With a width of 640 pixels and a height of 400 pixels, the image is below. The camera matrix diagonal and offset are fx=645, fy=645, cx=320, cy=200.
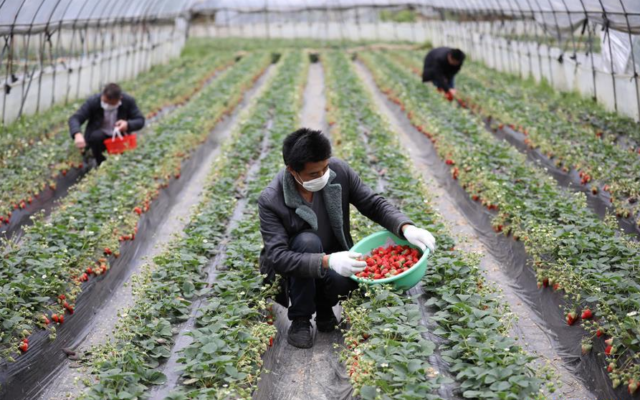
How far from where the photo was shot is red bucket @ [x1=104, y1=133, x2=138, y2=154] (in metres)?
8.86

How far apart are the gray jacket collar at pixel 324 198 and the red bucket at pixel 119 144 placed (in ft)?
17.1

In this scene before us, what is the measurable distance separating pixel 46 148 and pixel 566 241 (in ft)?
23.6

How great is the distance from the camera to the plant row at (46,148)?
7414mm

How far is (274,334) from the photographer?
4246 mm

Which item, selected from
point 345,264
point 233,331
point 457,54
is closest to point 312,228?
point 345,264

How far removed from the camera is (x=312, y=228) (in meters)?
4.41

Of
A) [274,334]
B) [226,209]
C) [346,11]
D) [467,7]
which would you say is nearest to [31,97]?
[226,209]

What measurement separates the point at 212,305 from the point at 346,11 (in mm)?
34710

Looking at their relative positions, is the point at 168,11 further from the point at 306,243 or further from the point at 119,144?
the point at 306,243

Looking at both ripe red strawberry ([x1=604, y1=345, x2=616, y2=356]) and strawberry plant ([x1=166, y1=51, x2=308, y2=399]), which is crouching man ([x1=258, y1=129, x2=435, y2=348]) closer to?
strawberry plant ([x1=166, y1=51, x2=308, y2=399])

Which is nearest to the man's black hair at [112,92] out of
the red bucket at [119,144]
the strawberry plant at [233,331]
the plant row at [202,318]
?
the red bucket at [119,144]

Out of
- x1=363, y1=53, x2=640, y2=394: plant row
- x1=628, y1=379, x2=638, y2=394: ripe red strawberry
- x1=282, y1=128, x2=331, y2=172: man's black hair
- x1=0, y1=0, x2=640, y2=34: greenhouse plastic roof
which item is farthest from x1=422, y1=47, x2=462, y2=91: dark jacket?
x1=628, y1=379, x2=638, y2=394: ripe red strawberry

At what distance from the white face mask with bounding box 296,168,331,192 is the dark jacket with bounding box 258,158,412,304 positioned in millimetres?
86

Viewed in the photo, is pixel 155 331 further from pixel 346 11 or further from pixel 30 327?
pixel 346 11
